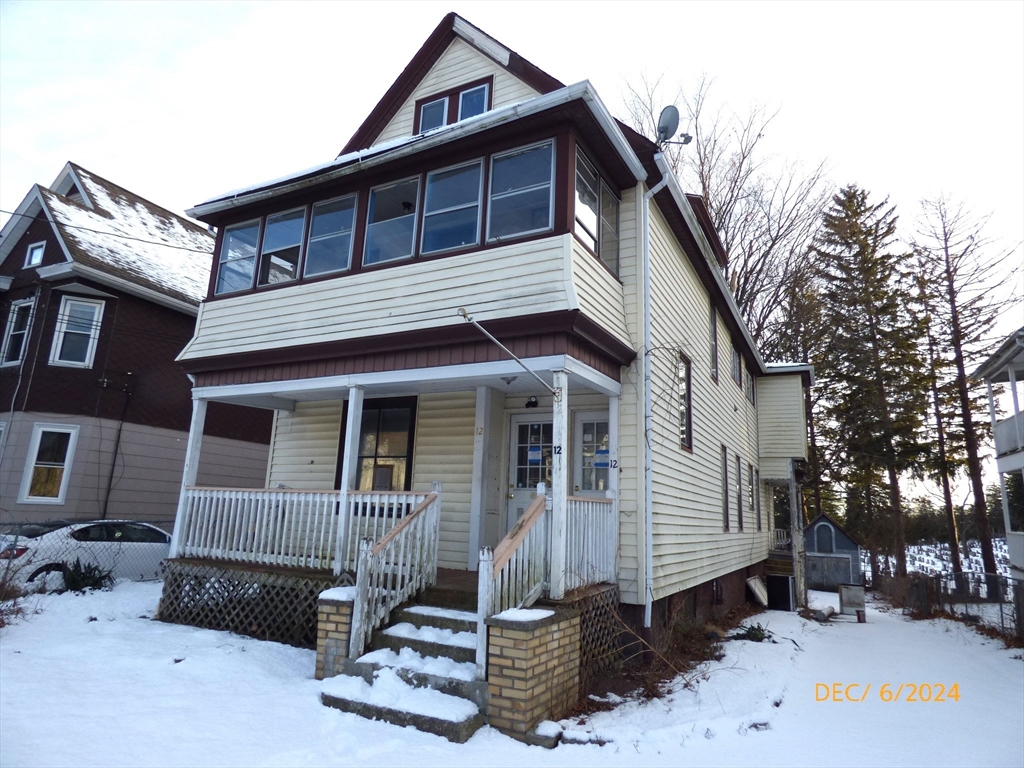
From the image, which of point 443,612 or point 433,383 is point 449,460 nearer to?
point 433,383

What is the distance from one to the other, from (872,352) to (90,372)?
1101 inches

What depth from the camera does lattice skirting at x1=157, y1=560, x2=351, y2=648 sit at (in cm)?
794

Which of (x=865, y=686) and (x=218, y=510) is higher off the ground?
(x=218, y=510)

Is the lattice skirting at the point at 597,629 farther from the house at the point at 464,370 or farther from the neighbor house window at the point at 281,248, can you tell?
the neighbor house window at the point at 281,248

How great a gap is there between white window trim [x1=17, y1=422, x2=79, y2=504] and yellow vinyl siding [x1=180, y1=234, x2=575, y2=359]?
628cm

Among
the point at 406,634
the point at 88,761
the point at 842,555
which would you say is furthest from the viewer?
the point at 842,555

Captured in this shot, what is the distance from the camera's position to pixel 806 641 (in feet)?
36.0

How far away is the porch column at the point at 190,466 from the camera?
9.33 m

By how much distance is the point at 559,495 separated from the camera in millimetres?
6609

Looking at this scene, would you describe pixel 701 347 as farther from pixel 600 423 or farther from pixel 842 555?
pixel 842 555

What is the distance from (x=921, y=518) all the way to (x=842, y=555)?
1606 centimetres

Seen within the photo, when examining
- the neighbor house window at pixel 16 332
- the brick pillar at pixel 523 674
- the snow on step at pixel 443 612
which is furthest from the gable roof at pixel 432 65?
the neighbor house window at pixel 16 332

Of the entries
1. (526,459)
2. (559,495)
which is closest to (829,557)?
(526,459)

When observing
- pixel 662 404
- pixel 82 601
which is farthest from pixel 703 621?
pixel 82 601
